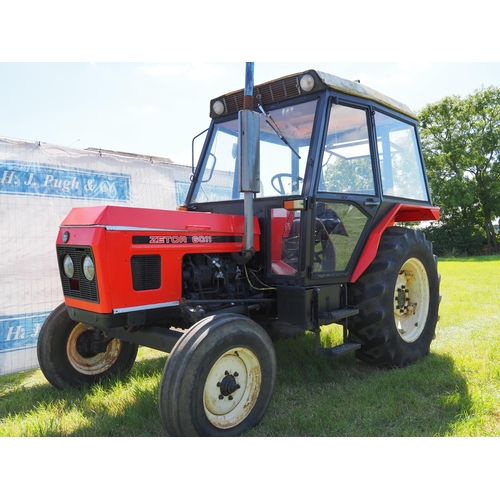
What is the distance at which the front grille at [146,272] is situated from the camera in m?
3.01

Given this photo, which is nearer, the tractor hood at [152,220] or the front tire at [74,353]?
the tractor hood at [152,220]

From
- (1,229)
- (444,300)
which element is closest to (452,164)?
(444,300)

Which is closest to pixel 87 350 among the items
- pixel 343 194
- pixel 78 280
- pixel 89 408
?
pixel 89 408

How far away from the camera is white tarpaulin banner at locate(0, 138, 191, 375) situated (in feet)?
15.9

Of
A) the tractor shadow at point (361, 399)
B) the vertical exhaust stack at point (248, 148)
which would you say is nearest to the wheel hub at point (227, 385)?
the tractor shadow at point (361, 399)

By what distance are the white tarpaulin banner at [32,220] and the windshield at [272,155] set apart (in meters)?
2.11

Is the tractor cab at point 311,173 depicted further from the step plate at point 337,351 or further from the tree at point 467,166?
the tree at point 467,166

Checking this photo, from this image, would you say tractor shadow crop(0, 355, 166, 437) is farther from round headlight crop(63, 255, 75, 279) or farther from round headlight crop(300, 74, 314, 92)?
round headlight crop(300, 74, 314, 92)

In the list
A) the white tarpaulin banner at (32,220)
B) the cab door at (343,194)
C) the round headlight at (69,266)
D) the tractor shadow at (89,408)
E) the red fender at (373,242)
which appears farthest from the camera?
the white tarpaulin banner at (32,220)

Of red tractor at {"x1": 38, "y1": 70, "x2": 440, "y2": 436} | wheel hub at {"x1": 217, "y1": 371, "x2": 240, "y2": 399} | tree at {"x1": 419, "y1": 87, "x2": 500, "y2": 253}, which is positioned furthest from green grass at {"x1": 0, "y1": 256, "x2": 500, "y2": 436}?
tree at {"x1": 419, "y1": 87, "x2": 500, "y2": 253}

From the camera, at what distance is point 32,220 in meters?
5.05

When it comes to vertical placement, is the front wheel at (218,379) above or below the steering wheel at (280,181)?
below

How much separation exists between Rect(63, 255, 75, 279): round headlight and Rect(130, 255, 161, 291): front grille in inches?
20.2

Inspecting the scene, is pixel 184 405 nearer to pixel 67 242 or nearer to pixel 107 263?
pixel 107 263
